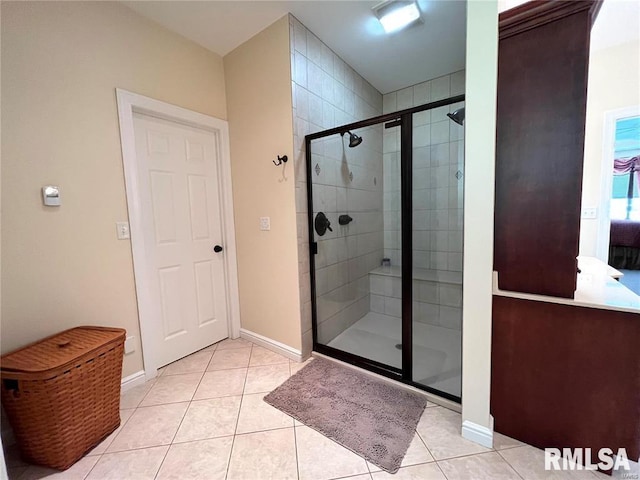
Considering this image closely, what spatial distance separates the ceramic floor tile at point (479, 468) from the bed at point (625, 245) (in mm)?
4625

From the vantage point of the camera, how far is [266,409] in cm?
159

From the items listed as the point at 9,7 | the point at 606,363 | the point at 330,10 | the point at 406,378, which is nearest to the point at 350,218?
the point at 406,378

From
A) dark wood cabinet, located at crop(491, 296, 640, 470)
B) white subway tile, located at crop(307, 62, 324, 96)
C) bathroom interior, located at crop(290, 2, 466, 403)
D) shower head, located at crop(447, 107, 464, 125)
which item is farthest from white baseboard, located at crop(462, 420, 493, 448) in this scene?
white subway tile, located at crop(307, 62, 324, 96)

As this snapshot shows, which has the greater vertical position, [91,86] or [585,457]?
[91,86]

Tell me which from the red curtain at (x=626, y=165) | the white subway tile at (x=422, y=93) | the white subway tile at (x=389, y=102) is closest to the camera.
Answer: the white subway tile at (x=422, y=93)

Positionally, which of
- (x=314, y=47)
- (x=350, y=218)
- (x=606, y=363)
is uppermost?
(x=314, y=47)

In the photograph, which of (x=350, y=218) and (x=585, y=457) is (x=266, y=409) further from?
(x=350, y=218)

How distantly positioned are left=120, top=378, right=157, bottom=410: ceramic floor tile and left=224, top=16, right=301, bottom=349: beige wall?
87 centimetres

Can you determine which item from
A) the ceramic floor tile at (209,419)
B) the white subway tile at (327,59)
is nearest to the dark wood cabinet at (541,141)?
the white subway tile at (327,59)

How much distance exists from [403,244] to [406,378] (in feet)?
3.01

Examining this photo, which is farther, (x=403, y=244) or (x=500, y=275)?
(x=403, y=244)

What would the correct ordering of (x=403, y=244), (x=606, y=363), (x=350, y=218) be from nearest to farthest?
1. (x=606, y=363)
2. (x=403, y=244)
3. (x=350, y=218)

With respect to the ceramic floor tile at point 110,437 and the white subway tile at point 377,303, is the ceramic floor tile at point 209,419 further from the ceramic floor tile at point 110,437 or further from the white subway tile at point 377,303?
the white subway tile at point 377,303

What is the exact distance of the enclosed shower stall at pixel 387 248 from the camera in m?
2.02
